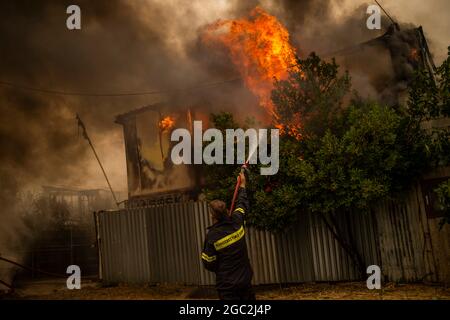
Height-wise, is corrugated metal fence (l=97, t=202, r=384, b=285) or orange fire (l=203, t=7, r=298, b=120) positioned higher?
orange fire (l=203, t=7, r=298, b=120)

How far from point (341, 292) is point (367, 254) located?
1.18 m

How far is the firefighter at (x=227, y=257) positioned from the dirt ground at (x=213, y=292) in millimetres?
3549

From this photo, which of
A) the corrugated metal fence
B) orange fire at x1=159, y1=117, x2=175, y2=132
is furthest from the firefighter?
orange fire at x1=159, y1=117, x2=175, y2=132

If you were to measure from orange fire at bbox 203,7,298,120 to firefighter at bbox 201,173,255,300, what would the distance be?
5562mm

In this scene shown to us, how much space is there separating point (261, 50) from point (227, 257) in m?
7.60

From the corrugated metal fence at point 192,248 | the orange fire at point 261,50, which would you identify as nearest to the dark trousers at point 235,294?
the corrugated metal fence at point 192,248

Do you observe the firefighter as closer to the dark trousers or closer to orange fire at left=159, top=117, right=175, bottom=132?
the dark trousers

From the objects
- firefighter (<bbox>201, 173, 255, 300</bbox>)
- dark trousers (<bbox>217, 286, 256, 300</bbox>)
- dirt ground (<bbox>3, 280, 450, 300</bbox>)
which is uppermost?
firefighter (<bbox>201, 173, 255, 300</bbox>)

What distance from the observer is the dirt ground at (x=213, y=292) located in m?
7.77

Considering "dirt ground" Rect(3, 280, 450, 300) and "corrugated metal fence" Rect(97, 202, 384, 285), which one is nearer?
"dirt ground" Rect(3, 280, 450, 300)

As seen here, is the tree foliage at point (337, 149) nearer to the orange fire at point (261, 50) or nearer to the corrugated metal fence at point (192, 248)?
the corrugated metal fence at point (192, 248)

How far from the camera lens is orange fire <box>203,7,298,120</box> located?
1088cm

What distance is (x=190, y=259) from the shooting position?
10.9 meters

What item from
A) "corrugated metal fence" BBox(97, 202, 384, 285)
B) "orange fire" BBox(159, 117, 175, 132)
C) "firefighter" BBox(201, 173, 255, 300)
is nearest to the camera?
"firefighter" BBox(201, 173, 255, 300)
